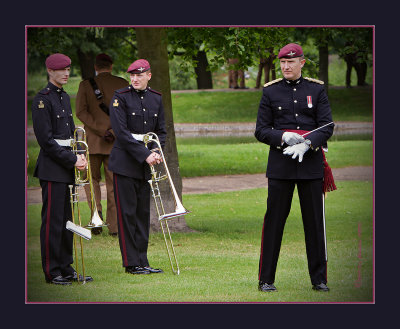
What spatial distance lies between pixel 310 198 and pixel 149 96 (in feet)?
6.97

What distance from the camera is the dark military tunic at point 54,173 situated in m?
8.30

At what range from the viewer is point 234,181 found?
1727 cm

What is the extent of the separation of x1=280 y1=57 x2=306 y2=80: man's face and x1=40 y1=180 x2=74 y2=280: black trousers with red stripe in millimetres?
2463

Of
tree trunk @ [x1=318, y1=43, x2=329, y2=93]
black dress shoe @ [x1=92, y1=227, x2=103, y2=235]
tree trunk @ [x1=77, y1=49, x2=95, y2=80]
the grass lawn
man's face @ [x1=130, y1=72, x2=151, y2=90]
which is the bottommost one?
the grass lawn

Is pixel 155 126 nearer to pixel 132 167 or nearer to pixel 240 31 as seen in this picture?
pixel 132 167

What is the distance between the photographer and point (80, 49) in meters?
16.3

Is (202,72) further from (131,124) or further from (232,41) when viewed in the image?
(131,124)

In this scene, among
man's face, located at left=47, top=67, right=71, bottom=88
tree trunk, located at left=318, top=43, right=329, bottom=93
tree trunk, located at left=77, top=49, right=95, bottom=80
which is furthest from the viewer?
tree trunk, located at left=77, top=49, right=95, bottom=80

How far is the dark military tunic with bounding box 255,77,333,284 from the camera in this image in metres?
7.90

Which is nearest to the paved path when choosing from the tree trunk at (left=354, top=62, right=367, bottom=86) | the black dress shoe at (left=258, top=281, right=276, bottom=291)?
the tree trunk at (left=354, top=62, right=367, bottom=86)

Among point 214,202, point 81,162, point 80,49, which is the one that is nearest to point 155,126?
point 81,162

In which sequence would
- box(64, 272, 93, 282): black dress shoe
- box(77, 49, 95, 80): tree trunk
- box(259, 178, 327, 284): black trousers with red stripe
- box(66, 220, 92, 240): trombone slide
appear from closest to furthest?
1. box(259, 178, 327, 284): black trousers with red stripe
2. box(66, 220, 92, 240): trombone slide
3. box(64, 272, 93, 282): black dress shoe
4. box(77, 49, 95, 80): tree trunk

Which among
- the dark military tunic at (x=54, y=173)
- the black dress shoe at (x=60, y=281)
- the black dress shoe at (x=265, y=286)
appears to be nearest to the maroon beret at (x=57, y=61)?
the dark military tunic at (x=54, y=173)

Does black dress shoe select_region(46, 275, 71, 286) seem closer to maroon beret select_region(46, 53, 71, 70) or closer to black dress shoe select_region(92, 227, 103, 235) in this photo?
maroon beret select_region(46, 53, 71, 70)
